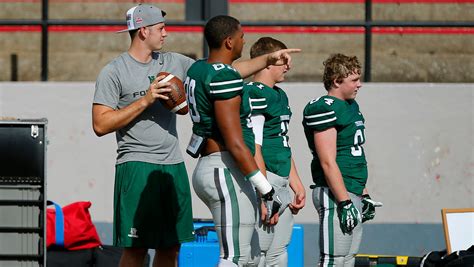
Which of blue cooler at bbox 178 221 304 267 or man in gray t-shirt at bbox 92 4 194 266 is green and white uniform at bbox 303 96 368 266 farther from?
blue cooler at bbox 178 221 304 267

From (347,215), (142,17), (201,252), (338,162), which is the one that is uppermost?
(142,17)

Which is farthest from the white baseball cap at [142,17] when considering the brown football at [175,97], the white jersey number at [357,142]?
the white jersey number at [357,142]

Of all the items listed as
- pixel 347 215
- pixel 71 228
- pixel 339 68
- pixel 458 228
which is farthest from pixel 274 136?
pixel 458 228

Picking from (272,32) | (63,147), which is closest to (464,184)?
(272,32)

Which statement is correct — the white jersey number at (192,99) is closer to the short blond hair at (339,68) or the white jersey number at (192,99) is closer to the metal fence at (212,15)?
the short blond hair at (339,68)

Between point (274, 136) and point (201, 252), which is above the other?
point (274, 136)

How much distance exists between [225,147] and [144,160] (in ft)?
3.00

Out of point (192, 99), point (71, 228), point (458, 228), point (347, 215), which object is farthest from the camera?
point (458, 228)

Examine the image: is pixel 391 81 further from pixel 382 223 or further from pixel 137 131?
pixel 137 131

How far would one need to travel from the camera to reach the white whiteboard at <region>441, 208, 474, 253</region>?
7.86 meters

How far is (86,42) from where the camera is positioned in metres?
9.80

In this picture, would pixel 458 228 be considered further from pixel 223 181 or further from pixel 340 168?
pixel 223 181

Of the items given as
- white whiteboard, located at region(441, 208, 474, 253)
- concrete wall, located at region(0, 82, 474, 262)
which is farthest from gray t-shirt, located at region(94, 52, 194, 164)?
white whiteboard, located at region(441, 208, 474, 253)

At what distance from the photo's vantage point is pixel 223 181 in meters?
5.53
